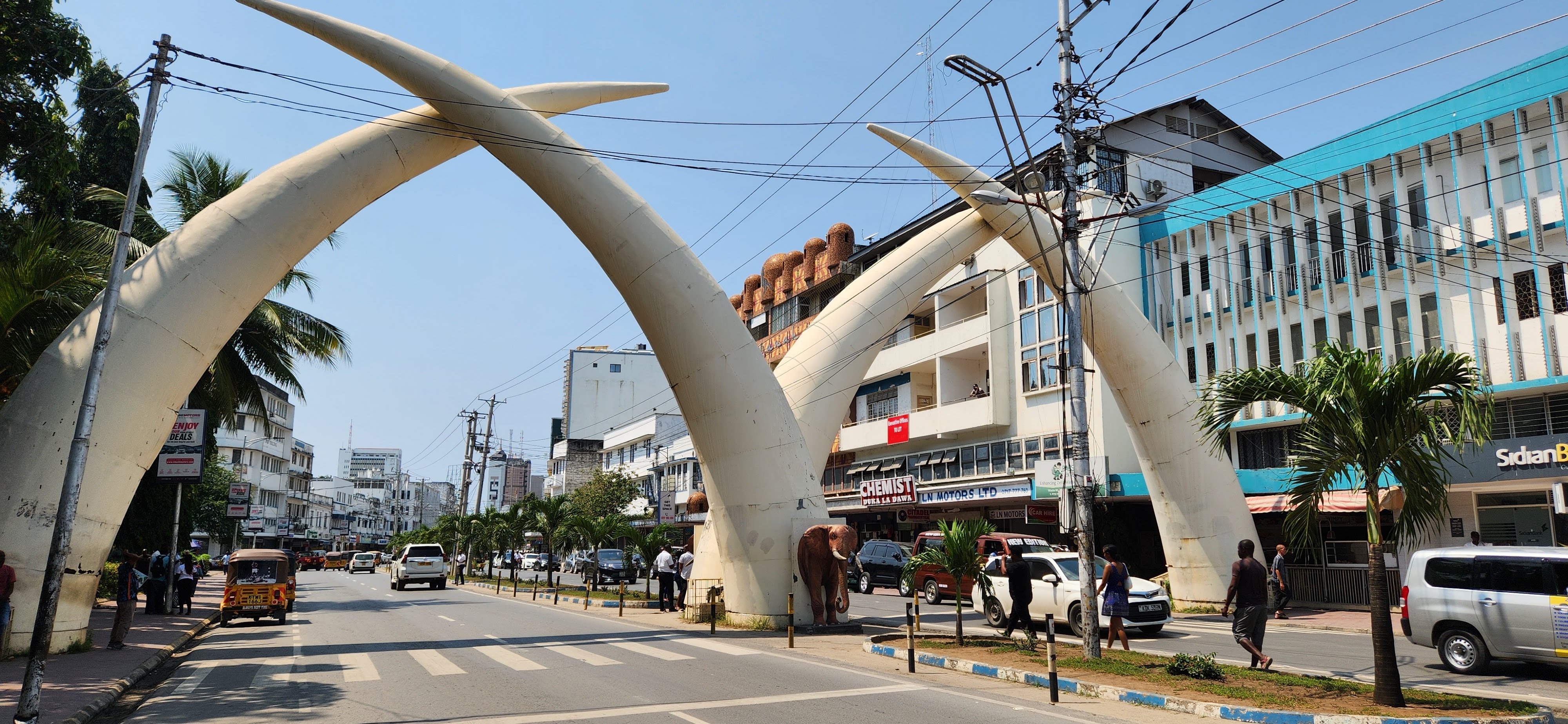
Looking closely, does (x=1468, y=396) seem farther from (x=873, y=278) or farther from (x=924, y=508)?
(x=924, y=508)

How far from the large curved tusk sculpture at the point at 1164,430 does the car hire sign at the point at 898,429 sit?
49.2ft

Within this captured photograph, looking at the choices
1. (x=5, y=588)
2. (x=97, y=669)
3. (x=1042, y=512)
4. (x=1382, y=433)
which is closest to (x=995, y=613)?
(x=1382, y=433)

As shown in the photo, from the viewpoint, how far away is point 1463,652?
1268 cm

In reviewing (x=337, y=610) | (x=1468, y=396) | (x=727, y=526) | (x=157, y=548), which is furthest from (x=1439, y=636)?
(x=157, y=548)

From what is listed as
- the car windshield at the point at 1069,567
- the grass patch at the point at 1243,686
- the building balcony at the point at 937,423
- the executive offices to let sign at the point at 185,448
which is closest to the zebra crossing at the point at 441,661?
the grass patch at the point at 1243,686

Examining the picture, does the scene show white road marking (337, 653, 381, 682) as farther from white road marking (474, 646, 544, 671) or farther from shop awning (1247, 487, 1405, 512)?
shop awning (1247, 487, 1405, 512)

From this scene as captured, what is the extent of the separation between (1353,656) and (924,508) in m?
25.9

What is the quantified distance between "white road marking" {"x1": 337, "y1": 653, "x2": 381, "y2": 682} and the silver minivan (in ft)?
46.2

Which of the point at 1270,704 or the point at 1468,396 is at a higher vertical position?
the point at 1468,396

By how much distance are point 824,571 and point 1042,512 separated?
16.4 m

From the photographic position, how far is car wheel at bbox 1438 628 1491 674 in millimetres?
12453

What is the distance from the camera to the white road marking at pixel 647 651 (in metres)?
14.7

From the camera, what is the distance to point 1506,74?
74.5ft

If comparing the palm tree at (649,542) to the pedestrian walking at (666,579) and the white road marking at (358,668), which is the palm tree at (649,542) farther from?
the white road marking at (358,668)
